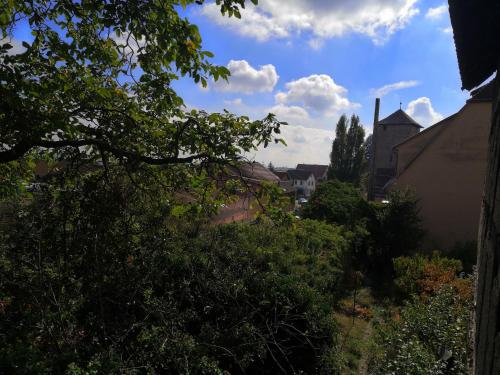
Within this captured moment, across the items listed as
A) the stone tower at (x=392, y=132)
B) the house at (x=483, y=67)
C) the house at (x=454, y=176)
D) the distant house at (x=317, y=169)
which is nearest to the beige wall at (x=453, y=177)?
the house at (x=454, y=176)

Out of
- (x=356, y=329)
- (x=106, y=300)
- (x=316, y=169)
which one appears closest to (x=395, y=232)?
(x=356, y=329)

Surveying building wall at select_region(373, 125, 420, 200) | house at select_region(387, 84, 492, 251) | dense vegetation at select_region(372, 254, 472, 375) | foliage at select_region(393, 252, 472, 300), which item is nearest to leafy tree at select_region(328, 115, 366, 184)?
building wall at select_region(373, 125, 420, 200)

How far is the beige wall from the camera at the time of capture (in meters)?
16.1

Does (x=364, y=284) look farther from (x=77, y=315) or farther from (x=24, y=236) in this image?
(x=24, y=236)

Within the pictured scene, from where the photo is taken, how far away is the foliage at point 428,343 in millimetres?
4562

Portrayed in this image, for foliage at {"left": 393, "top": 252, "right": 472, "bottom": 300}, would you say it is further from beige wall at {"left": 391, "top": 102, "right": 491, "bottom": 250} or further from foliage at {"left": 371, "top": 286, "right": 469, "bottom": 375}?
beige wall at {"left": 391, "top": 102, "right": 491, "bottom": 250}

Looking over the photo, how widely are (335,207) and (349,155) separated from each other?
1255 inches

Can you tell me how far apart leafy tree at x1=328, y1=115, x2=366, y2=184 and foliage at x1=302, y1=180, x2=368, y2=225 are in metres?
29.0

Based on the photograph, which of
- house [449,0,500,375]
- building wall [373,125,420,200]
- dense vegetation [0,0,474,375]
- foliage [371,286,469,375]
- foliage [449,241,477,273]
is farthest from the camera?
building wall [373,125,420,200]

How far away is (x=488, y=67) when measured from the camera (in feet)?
8.90

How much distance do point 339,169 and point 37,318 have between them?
148ft

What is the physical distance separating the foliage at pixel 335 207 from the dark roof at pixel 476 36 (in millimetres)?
13133

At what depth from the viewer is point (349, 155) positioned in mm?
46344

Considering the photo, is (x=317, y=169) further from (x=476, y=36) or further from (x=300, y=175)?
(x=476, y=36)
